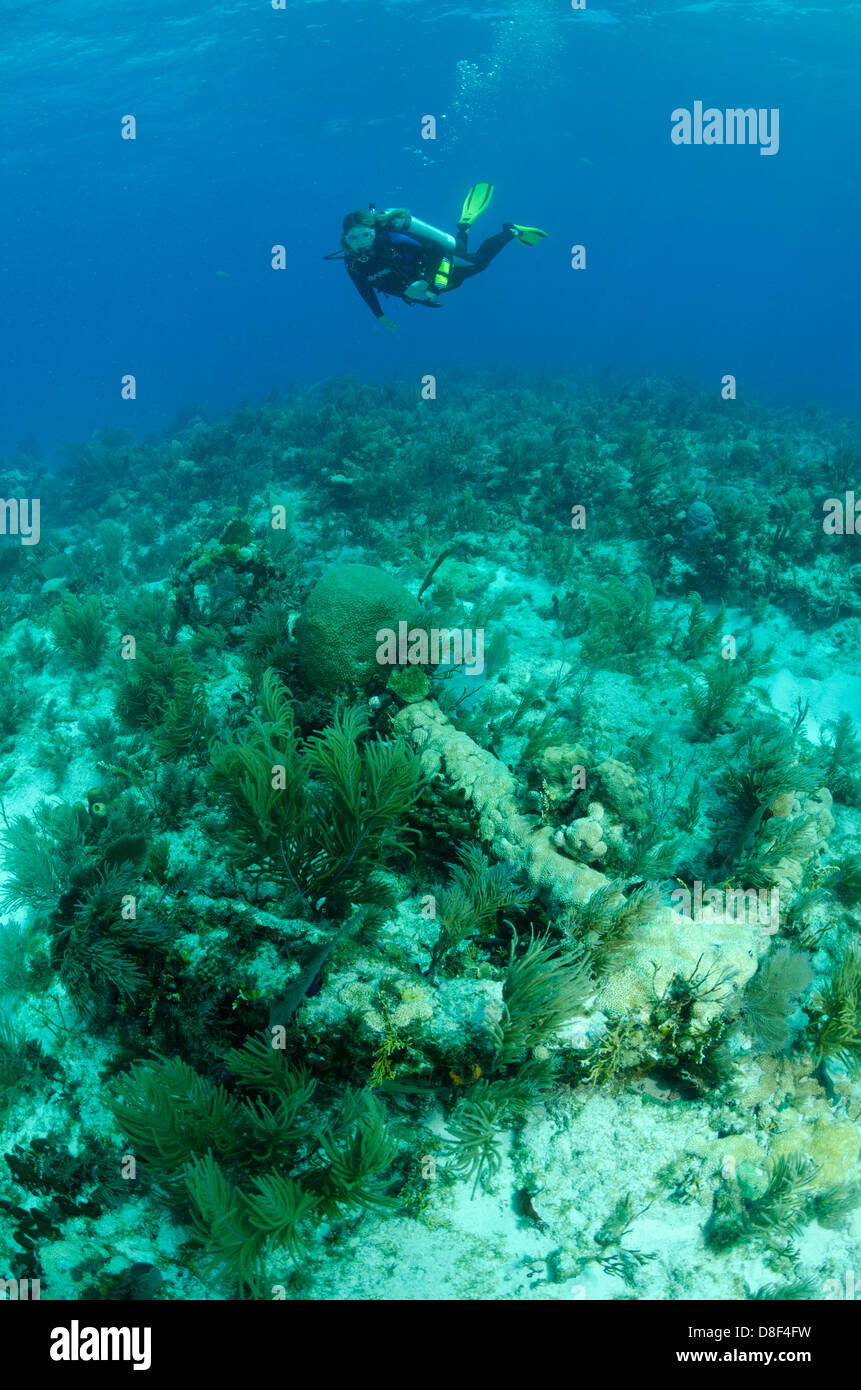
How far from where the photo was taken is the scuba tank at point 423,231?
12414mm

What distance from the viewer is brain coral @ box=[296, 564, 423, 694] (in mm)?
5617

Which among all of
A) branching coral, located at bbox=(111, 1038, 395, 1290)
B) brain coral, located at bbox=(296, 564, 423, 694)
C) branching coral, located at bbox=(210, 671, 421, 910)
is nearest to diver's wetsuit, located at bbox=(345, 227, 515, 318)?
brain coral, located at bbox=(296, 564, 423, 694)

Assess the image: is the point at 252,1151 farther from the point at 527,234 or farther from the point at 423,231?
the point at 527,234

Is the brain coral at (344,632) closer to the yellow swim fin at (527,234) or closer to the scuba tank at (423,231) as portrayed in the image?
the scuba tank at (423,231)

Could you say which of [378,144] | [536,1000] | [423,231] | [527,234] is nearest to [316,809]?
[536,1000]

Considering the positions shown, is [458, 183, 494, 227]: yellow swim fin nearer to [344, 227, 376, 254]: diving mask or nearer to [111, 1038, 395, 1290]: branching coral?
[344, 227, 376, 254]: diving mask

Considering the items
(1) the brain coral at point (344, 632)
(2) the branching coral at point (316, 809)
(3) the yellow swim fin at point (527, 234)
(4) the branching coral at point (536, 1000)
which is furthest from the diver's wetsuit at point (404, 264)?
(4) the branching coral at point (536, 1000)

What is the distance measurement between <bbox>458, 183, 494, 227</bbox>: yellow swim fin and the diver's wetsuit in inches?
8.5

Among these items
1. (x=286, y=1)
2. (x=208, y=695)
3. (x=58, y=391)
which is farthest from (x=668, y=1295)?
(x=58, y=391)

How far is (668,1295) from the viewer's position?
11.0ft

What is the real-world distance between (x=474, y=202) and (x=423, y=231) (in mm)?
1626

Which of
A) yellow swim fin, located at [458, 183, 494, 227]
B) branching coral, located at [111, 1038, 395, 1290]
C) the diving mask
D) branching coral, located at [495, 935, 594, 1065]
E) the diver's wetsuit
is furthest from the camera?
yellow swim fin, located at [458, 183, 494, 227]

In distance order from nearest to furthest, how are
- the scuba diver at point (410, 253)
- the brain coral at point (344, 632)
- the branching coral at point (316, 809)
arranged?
the branching coral at point (316, 809)
the brain coral at point (344, 632)
the scuba diver at point (410, 253)

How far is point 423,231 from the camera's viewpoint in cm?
1295
